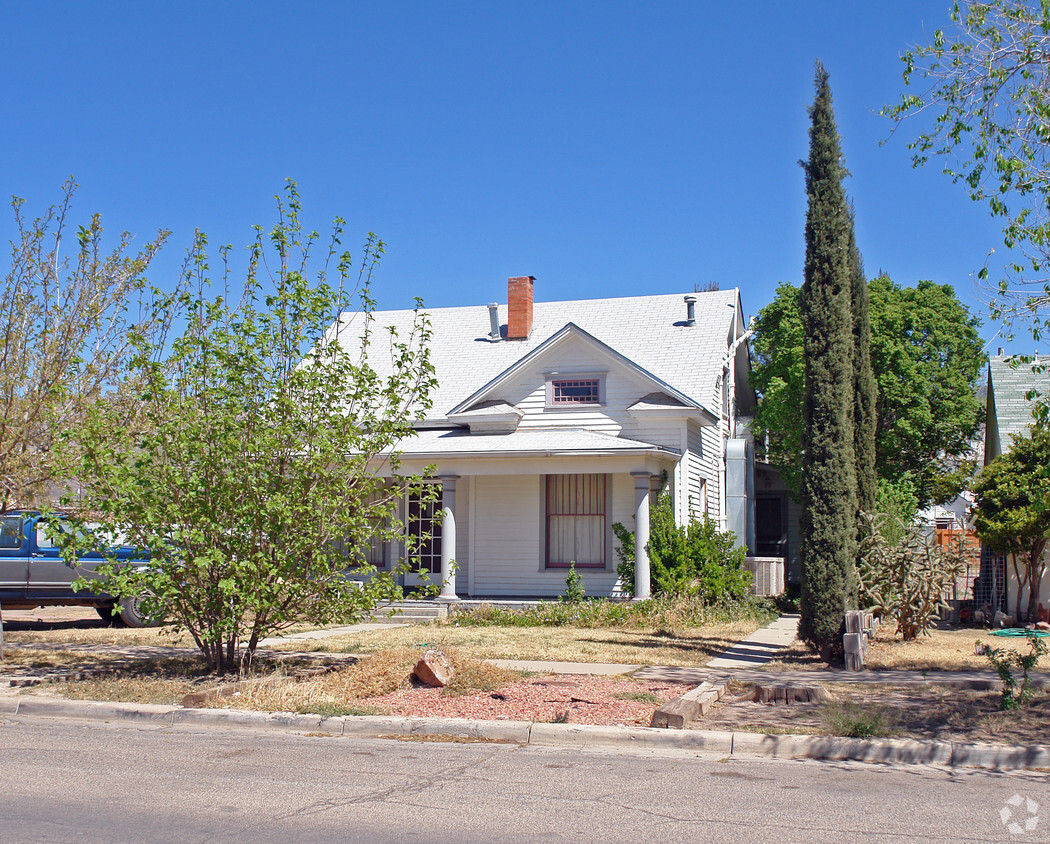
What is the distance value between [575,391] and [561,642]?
7.82 m

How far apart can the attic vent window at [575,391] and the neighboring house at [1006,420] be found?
26.3ft

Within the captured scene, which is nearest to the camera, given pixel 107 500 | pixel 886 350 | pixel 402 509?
pixel 107 500

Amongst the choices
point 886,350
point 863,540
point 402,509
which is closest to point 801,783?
point 863,540

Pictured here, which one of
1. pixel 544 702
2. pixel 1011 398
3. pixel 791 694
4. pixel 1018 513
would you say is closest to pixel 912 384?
pixel 1011 398

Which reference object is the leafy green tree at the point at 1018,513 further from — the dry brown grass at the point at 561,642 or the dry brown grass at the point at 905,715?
the dry brown grass at the point at 905,715

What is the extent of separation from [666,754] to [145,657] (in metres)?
7.65

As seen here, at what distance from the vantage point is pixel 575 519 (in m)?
20.6

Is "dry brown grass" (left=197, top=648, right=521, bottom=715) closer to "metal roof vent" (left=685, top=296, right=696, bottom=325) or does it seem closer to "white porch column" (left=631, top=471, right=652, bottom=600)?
"white porch column" (left=631, top=471, right=652, bottom=600)

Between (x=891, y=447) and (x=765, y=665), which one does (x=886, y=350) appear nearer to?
(x=891, y=447)

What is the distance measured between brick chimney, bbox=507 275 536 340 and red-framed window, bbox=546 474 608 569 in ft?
18.4

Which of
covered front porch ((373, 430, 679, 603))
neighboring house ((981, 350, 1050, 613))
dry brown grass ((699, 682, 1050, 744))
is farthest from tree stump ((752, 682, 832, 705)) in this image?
covered front porch ((373, 430, 679, 603))

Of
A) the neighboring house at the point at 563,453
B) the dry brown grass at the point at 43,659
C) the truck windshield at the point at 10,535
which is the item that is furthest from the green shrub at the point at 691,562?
the truck windshield at the point at 10,535

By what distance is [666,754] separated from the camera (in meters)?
7.95

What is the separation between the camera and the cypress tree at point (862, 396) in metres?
15.9
